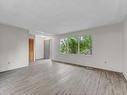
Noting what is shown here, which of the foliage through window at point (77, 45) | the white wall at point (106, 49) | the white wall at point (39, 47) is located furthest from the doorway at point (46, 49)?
the white wall at point (106, 49)

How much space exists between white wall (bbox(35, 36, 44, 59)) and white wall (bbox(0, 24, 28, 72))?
320 centimetres

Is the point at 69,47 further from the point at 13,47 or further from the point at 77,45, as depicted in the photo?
the point at 13,47

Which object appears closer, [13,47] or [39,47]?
[13,47]

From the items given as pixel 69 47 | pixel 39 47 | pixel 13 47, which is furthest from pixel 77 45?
pixel 39 47

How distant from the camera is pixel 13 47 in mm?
4871

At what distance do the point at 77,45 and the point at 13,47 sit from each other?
4.04m

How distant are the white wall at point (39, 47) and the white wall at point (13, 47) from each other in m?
3.20

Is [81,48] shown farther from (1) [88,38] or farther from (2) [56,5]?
(2) [56,5]

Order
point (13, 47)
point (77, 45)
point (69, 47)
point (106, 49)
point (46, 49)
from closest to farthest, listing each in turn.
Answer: point (106, 49) → point (13, 47) → point (77, 45) → point (69, 47) → point (46, 49)

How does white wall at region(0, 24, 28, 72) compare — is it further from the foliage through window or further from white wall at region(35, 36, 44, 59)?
white wall at region(35, 36, 44, 59)

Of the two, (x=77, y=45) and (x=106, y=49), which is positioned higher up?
(x=77, y=45)

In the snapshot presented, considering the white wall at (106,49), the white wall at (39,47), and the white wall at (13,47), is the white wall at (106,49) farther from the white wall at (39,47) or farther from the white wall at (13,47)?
the white wall at (39,47)

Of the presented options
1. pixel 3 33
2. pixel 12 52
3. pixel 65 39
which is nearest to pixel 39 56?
pixel 65 39

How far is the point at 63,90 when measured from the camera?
8.46 ft
